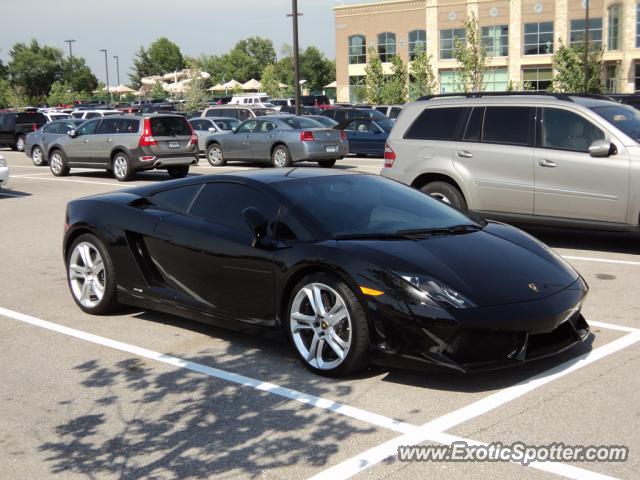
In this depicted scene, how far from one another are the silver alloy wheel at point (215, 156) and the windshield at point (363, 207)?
763 inches

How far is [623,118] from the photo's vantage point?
9.90 meters

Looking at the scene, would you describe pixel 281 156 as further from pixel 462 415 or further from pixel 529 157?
pixel 462 415

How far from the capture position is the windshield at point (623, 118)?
966 centimetres

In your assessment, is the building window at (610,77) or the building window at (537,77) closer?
the building window at (610,77)

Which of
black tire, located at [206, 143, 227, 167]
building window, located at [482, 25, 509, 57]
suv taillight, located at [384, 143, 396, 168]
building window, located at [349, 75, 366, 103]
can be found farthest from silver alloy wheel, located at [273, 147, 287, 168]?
building window, located at [349, 75, 366, 103]

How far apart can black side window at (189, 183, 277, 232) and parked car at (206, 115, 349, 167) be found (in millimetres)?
16277

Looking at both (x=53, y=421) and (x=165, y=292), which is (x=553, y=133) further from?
(x=53, y=421)

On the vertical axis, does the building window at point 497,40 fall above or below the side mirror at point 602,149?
above

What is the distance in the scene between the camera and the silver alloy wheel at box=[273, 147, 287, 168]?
2328 centimetres

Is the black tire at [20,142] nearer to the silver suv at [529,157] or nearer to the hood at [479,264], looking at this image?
the silver suv at [529,157]

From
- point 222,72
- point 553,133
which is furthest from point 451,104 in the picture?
point 222,72

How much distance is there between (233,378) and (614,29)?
66.6 meters

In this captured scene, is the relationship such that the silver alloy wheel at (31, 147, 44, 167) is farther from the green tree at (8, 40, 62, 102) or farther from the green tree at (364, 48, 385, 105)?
the green tree at (8, 40, 62, 102)

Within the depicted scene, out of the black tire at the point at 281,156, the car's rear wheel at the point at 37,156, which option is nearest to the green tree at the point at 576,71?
the black tire at the point at 281,156
